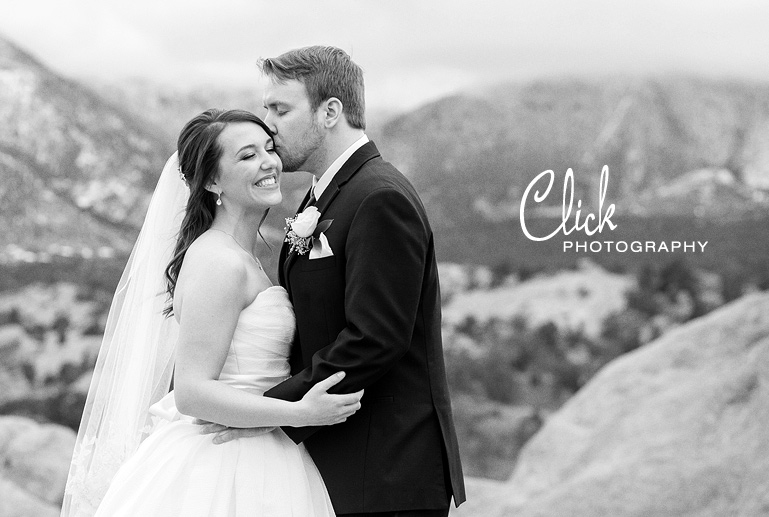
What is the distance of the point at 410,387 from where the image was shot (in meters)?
2.47

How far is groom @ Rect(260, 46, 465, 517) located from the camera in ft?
7.64

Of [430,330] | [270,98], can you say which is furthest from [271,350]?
[270,98]

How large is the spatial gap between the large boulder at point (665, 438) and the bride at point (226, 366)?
3.07 m

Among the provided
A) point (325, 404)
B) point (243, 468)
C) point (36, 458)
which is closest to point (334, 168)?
point (325, 404)

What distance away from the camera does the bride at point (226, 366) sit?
8.08 ft

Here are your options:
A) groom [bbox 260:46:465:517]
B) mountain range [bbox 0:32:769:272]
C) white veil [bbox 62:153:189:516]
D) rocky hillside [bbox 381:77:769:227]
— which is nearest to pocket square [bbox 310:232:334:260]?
groom [bbox 260:46:465:517]

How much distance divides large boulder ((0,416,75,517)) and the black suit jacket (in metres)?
4.88

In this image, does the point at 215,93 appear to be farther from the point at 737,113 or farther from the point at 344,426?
the point at 344,426

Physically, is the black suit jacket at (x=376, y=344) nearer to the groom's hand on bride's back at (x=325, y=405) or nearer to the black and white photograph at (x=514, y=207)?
the groom's hand on bride's back at (x=325, y=405)

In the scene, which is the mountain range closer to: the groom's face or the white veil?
the white veil

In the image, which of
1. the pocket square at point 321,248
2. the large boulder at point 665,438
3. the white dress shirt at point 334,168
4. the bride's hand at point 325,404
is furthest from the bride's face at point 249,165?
the large boulder at point 665,438

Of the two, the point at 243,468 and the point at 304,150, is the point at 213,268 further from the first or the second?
the point at 243,468

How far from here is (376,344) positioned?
231 centimetres

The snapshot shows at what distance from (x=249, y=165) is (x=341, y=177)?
26 cm
